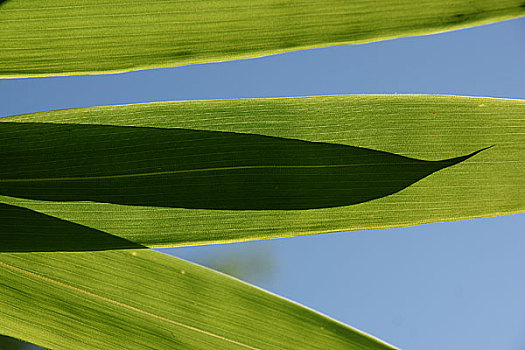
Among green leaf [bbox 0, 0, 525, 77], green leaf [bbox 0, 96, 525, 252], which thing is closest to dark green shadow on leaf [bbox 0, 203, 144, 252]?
green leaf [bbox 0, 96, 525, 252]

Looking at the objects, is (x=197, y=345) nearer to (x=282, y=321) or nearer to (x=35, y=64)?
(x=282, y=321)

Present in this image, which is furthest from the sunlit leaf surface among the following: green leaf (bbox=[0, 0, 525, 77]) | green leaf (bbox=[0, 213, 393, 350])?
green leaf (bbox=[0, 0, 525, 77])

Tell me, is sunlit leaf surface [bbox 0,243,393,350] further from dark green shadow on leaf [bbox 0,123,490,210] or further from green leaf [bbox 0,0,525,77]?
green leaf [bbox 0,0,525,77]

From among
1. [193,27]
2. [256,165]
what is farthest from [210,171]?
[193,27]

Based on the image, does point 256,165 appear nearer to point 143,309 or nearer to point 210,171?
point 210,171

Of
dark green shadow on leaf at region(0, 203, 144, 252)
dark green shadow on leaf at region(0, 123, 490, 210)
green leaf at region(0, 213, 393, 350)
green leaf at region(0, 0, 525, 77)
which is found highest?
green leaf at region(0, 0, 525, 77)

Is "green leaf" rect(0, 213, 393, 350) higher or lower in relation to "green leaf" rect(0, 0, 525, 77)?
lower

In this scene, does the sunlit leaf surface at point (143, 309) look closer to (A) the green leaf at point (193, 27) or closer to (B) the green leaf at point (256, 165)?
(B) the green leaf at point (256, 165)
